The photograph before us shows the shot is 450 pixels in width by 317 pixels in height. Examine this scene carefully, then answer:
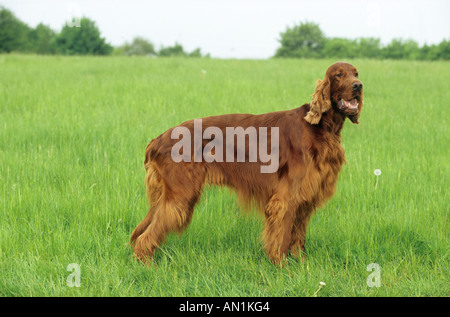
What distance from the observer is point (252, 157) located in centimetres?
313

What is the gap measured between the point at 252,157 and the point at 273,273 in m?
0.82

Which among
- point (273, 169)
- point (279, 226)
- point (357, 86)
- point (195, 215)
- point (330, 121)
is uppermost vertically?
point (357, 86)

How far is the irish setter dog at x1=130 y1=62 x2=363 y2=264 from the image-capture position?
300 cm

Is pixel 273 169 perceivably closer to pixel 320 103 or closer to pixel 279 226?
pixel 279 226

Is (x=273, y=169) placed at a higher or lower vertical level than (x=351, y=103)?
lower

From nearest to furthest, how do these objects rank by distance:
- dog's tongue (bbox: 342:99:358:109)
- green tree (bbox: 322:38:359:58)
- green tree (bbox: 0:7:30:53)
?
dog's tongue (bbox: 342:99:358:109) < green tree (bbox: 0:7:30:53) < green tree (bbox: 322:38:359:58)

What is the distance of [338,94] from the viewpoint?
2.94 metres

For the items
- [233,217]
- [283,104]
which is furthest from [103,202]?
[283,104]

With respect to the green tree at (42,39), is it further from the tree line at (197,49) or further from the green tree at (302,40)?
the green tree at (302,40)

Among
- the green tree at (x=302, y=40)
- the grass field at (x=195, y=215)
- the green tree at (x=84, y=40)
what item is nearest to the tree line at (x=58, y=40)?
the green tree at (x=84, y=40)

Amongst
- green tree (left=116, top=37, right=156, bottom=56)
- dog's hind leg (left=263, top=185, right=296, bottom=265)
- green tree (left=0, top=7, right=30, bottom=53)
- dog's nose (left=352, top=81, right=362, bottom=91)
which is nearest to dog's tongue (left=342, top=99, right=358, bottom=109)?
dog's nose (left=352, top=81, right=362, bottom=91)

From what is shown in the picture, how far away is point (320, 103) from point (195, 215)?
144 centimetres

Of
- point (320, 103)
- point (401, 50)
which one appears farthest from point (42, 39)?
point (320, 103)

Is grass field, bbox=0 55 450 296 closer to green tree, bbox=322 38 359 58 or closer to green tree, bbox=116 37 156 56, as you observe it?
green tree, bbox=322 38 359 58
